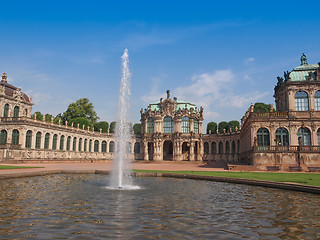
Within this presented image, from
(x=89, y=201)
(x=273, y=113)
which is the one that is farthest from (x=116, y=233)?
(x=273, y=113)

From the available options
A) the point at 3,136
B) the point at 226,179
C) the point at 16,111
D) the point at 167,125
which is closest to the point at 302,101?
the point at 226,179

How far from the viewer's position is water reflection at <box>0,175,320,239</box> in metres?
7.62

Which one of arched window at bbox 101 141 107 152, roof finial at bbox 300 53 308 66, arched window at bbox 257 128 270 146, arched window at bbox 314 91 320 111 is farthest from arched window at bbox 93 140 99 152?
arched window at bbox 314 91 320 111

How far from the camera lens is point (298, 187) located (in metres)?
16.1

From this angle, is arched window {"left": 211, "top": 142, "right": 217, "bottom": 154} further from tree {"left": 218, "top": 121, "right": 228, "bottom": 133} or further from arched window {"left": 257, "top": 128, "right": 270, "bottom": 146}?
arched window {"left": 257, "top": 128, "right": 270, "bottom": 146}

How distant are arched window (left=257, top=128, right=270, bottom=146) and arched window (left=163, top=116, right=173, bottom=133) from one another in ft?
130

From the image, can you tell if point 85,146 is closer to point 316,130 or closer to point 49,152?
point 49,152

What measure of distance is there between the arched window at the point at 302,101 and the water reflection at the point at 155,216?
103ft

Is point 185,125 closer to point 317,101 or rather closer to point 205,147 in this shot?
point 205,147

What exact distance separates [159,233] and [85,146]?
2717 inches

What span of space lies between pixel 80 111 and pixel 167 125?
28.6 m

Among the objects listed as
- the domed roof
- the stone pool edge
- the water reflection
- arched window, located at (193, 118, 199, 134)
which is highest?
the domed roof

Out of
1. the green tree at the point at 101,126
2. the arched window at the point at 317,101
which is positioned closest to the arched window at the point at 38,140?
the green tree at the point at 101,126

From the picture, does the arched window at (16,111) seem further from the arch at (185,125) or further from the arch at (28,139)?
the arch at (185,125)
